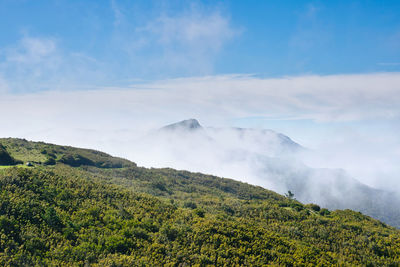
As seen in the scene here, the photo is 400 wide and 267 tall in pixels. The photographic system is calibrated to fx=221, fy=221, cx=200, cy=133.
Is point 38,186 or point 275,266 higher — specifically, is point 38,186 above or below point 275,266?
above

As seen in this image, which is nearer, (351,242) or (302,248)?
(302,248)

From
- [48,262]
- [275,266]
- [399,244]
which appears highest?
[399,244]

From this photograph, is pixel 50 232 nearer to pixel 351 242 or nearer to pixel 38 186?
pixel 38 186

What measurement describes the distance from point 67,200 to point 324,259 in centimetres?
2727

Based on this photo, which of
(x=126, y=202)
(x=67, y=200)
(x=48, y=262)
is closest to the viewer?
(x=48, y=262)

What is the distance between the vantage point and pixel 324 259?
21.2m

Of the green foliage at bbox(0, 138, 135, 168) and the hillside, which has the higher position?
the green foliage at bbox(0, 138, 135, 168)

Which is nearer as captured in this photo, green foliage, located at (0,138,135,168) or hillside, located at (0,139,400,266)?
hillside, located at (0,139,400,266)

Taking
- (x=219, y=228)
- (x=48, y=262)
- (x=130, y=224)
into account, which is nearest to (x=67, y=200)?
(x=130, y=224)

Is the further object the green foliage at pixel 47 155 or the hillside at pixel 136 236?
the green foliage at pixel 47 155

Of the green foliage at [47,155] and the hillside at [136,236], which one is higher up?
the green foliage at [47,155]

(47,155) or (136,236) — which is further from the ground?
(47,155)

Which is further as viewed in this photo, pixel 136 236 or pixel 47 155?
pixel 47 155

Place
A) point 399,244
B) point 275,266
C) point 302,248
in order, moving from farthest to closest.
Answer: point 399,244 < point 302,248 < point 275,266
